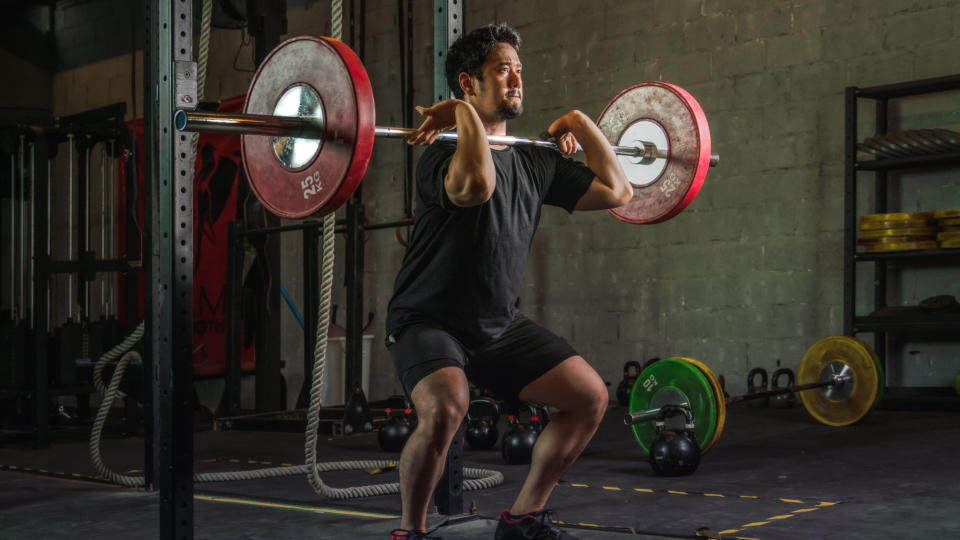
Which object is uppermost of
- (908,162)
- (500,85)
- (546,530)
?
(908,162)

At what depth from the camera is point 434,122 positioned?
7.98 ft

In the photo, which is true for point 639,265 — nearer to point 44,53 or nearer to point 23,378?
point 23,378

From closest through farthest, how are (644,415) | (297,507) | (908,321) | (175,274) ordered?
(175,274) → (297,507) → (644,415) → (908,321)

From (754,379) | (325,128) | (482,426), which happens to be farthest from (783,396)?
(325,128)

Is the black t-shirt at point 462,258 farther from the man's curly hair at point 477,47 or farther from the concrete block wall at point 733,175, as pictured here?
the concrete block wall at point 733,175

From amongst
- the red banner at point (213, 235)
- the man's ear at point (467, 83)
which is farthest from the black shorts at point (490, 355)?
the red banner at point (213, 235)

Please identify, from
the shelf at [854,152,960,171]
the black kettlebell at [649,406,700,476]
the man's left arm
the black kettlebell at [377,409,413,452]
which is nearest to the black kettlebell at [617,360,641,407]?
the shelf at [854,152,960,171]

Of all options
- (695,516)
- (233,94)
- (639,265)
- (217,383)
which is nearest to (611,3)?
(639,265)

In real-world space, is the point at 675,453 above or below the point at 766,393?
below

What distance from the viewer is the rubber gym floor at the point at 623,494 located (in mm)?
2967

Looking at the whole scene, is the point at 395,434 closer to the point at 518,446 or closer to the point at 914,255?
the point at 518,446

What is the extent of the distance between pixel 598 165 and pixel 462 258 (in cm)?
50

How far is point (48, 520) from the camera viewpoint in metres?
3.33

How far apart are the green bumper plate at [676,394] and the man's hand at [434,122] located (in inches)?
77.7
